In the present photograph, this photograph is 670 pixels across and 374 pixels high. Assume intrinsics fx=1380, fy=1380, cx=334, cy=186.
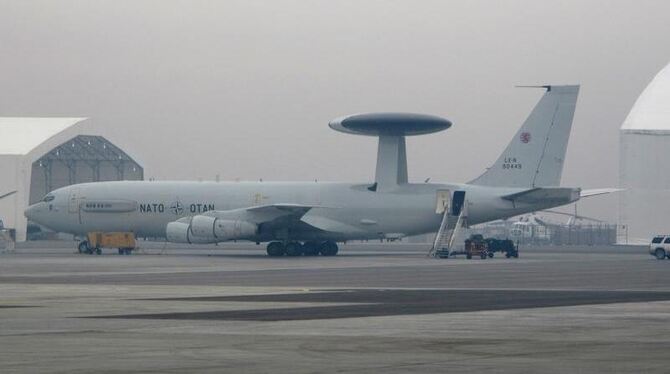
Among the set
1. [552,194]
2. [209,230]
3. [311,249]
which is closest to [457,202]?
[552,194]

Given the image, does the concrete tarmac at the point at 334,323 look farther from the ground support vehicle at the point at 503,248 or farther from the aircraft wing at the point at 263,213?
the ground support vehicle at the point at 503,248

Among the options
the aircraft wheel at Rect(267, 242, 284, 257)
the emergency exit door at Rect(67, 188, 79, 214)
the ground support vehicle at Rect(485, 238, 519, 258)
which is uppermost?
the emergency exit door at Rect(67, 188, 79, 214)

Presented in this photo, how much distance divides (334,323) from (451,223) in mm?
50639

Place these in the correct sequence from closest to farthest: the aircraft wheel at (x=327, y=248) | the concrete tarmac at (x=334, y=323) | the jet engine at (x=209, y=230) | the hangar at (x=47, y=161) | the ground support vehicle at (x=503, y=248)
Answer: the concrete tarmac at (x=334, y=323)
the jet engine at (x=209, y=230)
the ground support vehicle at (x=503, y=248)
the aircraft wheel at (x=327, y=248)
the hangar at (x=47, y=161)

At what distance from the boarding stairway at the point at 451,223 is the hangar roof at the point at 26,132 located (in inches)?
2131

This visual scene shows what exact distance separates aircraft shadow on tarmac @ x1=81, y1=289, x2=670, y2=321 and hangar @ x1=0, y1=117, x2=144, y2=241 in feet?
280

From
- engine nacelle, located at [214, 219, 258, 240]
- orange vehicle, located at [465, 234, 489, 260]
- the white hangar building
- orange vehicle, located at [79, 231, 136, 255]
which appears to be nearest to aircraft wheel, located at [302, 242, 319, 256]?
engine nacelle, located at [214, 219, 258, 240]

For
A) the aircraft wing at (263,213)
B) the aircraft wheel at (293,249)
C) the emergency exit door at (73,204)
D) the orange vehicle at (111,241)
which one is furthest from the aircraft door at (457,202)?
the emergency exit door at (73,204)

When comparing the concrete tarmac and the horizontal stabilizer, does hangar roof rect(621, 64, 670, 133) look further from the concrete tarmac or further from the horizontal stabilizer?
the concrete tarmac

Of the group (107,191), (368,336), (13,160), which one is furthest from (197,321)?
(13,160)

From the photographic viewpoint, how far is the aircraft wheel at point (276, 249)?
253 ft

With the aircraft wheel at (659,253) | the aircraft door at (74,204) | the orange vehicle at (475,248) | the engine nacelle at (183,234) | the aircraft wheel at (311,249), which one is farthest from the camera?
the aircraft door at (74,204)

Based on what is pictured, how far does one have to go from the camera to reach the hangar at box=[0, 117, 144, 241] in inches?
4712

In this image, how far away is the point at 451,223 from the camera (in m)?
76.6
